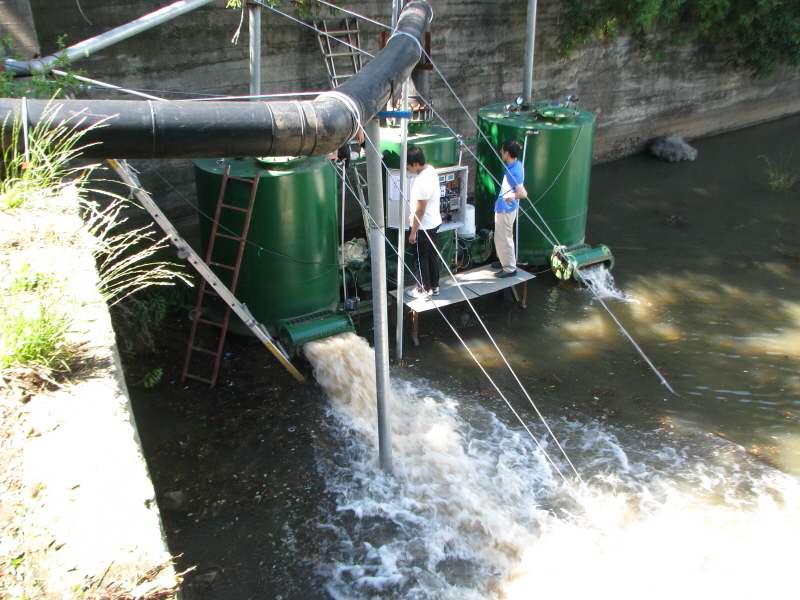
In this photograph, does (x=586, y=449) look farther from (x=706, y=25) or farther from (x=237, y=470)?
(x=706, y=25)

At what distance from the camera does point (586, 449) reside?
6.25m

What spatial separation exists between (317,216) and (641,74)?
983 cm

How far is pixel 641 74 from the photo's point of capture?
14.6 meters

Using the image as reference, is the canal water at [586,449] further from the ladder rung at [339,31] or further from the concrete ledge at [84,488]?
the ladder rung at [339,31]

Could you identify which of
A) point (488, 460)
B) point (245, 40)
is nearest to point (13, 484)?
point (488, 460)

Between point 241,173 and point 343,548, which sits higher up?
point 241,173

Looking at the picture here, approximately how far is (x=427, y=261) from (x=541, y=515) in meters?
3.19

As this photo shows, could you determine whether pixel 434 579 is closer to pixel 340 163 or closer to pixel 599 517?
pixel 599 517

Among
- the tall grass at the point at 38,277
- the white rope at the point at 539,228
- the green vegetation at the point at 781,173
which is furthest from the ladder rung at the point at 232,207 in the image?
the green vegetation at the point at 781,173

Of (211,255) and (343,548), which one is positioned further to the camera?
(211,255)

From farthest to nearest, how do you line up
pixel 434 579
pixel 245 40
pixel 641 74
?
pixel 641 74 → pixel 245 40 → pixel 434 579

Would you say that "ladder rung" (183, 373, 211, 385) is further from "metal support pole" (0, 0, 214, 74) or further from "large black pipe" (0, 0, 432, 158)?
"large black pipe" (0, 0, 432, 158)

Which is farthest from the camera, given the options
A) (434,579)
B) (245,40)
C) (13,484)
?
(245,40)

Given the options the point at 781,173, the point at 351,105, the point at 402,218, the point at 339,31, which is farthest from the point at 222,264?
the point at 781,173
